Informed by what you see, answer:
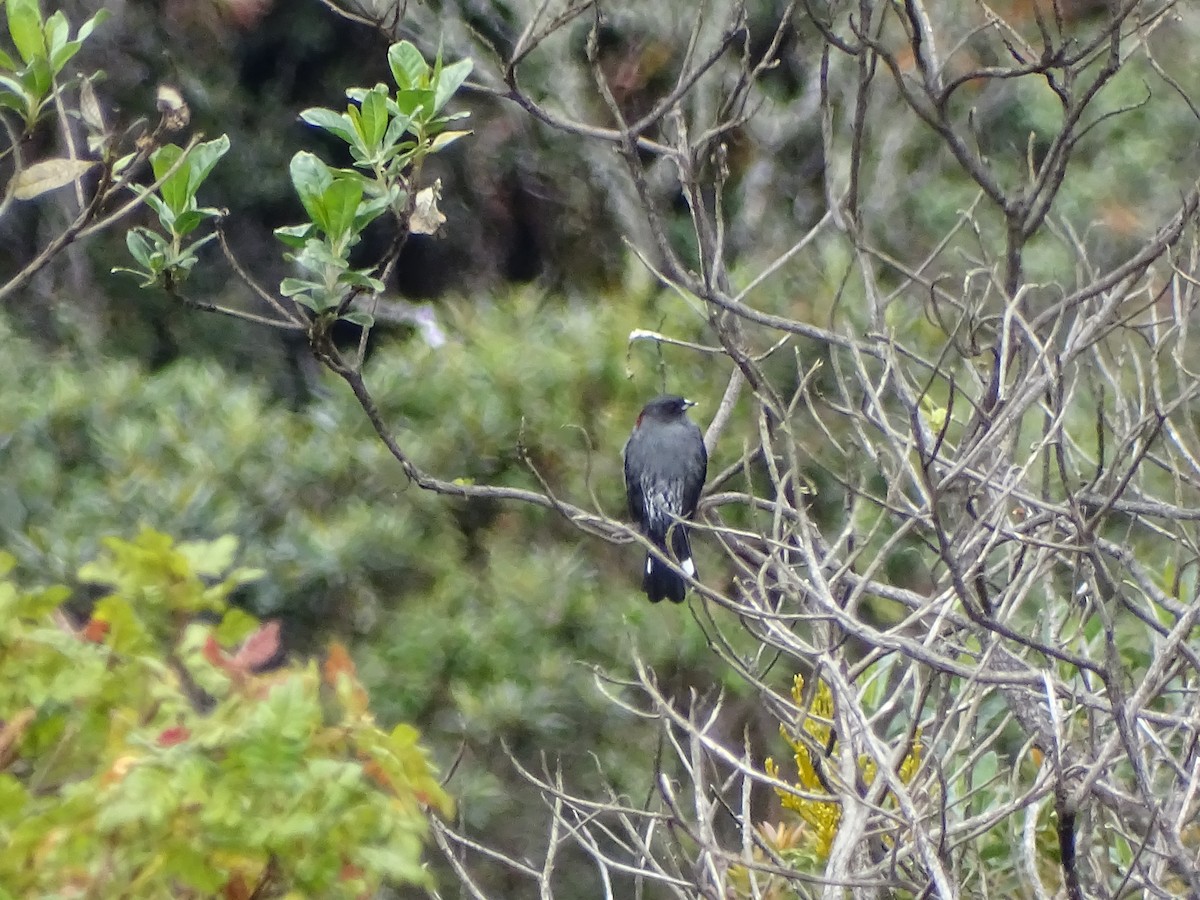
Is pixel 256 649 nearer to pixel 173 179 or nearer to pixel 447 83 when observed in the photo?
pixel 173 179

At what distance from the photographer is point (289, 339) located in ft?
27.8

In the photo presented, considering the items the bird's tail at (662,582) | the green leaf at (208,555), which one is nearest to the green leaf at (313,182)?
the green leaf at (208,555)

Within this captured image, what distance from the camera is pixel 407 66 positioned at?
8.11 ft

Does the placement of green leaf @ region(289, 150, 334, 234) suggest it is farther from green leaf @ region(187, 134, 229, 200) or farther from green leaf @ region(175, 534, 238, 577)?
green leaf @ region(175, 534, 238, 577)

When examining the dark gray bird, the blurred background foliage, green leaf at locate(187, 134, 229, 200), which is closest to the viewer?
green leaf at locate(187, 134, 229, 200)

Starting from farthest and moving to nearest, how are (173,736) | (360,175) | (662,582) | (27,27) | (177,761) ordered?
(662,582) < (360,175) < (27,27) < (173,736) < (177,761)

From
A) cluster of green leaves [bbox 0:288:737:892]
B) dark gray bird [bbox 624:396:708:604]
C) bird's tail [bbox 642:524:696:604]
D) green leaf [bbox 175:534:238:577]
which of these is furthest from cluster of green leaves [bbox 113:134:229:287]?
dark gray bird [bbox 624:396:708:604]

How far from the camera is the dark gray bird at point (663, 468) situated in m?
5.20

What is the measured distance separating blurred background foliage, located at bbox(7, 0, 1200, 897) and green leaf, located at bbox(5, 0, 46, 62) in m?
1.24

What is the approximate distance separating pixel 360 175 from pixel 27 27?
57 centimetres

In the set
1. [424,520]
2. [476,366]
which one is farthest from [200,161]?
[476,366]

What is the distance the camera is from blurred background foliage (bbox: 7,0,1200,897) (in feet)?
15.0

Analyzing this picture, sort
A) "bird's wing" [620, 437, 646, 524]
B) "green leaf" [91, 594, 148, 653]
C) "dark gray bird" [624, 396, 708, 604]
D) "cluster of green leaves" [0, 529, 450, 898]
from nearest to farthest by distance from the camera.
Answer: "cluster of green leaves" [0, 529, 450, 898], "green leaf" [91, 594, 148, 653], "dark gray bird" [624, 396, 708, 604], "bird's wing" [620, 437, 646, 524]

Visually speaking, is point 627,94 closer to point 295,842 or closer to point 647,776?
point 647,776
